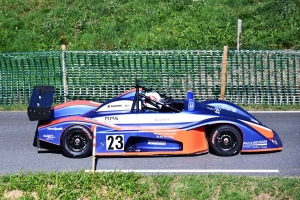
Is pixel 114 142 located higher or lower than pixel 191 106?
lower

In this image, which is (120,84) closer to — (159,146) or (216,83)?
(216,83)

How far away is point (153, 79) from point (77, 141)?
486 centimetres

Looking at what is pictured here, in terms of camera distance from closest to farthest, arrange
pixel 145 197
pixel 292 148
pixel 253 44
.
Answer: pixel 145 197, pixel 292 148, pixel 253 44

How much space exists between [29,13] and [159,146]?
14.5 metres

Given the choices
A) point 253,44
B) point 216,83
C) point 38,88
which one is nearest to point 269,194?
point 38,88

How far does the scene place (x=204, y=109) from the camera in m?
10.8

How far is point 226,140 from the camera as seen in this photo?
10680 millimetres

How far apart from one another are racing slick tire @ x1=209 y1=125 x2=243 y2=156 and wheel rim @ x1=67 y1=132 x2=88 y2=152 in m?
2.39

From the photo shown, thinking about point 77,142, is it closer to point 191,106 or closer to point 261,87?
point 191,106

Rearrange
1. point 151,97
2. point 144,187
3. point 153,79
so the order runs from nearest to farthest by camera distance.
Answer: point 144,187, point 151,97, point 153,79

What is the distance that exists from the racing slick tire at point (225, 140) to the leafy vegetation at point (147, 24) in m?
9.11

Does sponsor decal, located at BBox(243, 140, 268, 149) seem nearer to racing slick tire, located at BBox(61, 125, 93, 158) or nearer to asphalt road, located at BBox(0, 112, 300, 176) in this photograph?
asphalt road, located at BBox(0, 112, 300, 176)

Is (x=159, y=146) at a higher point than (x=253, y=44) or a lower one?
lower

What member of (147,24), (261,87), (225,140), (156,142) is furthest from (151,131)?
(147,24)
